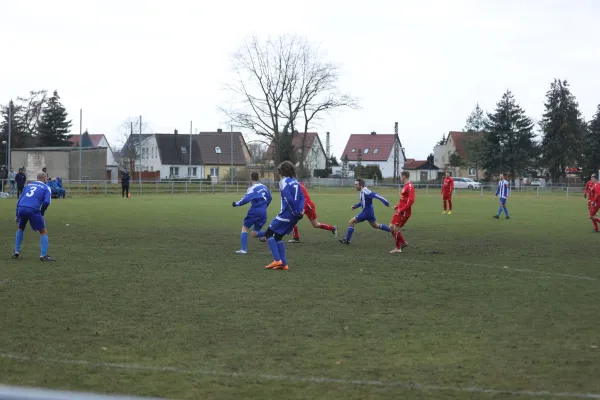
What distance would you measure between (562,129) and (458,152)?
34.1 metres

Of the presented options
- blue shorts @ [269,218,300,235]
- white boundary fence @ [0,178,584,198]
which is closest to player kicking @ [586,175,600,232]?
blue shorts @ [269,218,300,235]

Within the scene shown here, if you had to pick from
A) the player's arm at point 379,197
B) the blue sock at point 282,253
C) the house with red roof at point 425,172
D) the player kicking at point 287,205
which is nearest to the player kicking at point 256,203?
the blue sock at point 282,253

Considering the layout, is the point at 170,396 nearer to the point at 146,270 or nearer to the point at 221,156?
the point at 146,270

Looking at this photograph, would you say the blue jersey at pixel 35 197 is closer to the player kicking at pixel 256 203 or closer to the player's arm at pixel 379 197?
the player kicking at pixel 256 203

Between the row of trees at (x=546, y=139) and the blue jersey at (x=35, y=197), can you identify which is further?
the row of trees at (x=546, y=139)

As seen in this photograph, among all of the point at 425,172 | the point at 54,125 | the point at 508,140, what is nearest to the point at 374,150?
the point at 425,172

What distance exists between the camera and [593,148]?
81500 mm

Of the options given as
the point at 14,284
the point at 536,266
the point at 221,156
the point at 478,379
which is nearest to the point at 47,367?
the point at 478,379

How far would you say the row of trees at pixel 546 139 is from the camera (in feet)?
270

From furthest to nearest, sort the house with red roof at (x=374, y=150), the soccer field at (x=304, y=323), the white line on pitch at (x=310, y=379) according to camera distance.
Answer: the house with red roof at (x=374, y=150) < the soccer field at (x=304, y=323) < the white line on pitch at (x=310, y=379)

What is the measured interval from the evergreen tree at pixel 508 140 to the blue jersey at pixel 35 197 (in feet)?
243

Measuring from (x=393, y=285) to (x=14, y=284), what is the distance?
5.31 metres

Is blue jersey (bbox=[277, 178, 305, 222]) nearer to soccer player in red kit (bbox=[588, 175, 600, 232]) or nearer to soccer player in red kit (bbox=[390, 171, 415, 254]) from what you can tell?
soccer player in red kit (bbox=[390, 171, 415, 254])

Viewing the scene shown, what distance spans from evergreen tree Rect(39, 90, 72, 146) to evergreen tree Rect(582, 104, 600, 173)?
60.3 metres
